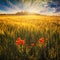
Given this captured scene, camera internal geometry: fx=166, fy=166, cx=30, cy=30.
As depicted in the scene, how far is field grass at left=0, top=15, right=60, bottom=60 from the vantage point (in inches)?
85.7

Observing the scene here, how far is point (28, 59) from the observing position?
2178 mm

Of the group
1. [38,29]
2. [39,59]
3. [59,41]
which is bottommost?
[39,59]

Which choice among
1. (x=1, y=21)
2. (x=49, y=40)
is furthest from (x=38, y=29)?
(x=1, y=21)

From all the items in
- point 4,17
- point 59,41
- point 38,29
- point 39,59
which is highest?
point 4,17

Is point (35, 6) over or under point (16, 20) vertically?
over

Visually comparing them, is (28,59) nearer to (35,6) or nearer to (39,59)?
(39,59)

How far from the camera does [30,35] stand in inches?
87.4

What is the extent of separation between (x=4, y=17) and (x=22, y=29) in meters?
0.29

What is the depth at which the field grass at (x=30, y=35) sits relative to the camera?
218 centimetres

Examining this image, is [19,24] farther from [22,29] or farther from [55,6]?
[55,6]

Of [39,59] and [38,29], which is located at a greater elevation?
[38,29]

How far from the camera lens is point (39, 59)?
220 centimetres

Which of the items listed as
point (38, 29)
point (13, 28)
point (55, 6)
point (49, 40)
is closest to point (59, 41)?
point (49, 40)

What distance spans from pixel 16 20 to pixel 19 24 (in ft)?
0.22
